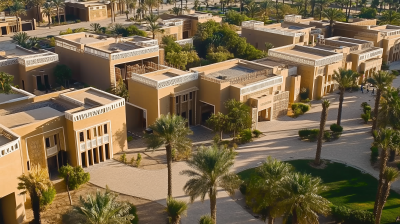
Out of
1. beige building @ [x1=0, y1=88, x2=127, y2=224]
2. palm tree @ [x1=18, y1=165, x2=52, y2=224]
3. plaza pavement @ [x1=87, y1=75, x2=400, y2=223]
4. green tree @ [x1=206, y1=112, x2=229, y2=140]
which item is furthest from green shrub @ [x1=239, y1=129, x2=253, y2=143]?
palm tree @ [x1=18, y1=165, x2=52, y2=224]

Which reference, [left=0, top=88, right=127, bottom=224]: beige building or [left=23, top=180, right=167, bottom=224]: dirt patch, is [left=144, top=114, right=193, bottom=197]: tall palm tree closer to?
[left=23, top=180, right=167, bottom=224]: dirt patch

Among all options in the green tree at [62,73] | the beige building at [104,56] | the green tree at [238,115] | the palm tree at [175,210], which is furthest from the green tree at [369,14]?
the palm tree at [175,210]

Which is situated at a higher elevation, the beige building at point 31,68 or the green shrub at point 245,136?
the beige building at point 31,68

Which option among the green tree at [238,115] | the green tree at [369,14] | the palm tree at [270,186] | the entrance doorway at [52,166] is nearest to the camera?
the palm tree at [270,186]

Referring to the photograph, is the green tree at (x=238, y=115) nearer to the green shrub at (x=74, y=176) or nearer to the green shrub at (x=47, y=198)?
the green shrub at (x=74, y=176)

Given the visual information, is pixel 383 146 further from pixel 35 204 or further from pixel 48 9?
→ pixel 48 9

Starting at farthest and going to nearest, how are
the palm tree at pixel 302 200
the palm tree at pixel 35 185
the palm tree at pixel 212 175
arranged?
the palm tree at pixel 35 185, the palm tree at pixel 212 175, the palm tree at pixel 302 200

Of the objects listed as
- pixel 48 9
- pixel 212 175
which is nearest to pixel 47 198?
pixel 212 175
